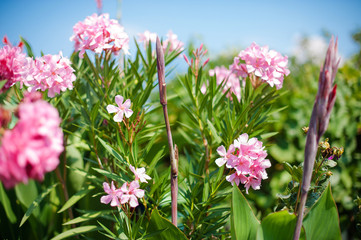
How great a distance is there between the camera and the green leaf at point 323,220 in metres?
0.68

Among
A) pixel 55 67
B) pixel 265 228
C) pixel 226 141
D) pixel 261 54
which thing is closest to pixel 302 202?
pixel 265 228

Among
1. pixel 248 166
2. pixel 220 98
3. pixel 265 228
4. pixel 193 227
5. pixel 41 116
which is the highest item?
pixel 41 116

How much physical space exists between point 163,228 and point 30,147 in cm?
44

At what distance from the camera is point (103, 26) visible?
0.87 metres

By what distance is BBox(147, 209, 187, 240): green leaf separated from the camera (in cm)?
67

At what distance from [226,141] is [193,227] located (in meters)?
0.28

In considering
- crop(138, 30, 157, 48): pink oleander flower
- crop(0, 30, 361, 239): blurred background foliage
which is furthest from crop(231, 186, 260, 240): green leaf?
crop(138, 30, 157, 48): pink oleander flower

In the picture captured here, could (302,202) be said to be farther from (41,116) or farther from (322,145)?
(41,116)

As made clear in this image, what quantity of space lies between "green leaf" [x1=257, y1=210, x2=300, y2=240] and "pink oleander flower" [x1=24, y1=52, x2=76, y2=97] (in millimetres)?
623

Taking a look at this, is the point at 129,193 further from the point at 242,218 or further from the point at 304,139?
the point at 304,139

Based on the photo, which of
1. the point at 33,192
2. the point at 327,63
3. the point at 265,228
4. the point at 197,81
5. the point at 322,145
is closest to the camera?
the point at 327,63

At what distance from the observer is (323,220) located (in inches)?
27.2

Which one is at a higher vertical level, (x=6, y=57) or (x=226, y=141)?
(x=6, y=57)

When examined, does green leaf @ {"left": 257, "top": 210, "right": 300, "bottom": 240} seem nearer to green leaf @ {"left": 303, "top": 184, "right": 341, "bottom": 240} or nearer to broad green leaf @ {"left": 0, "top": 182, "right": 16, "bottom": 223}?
green leaf @ {"left": 303, "top": 184, "right": 341, "bottom": 240}
